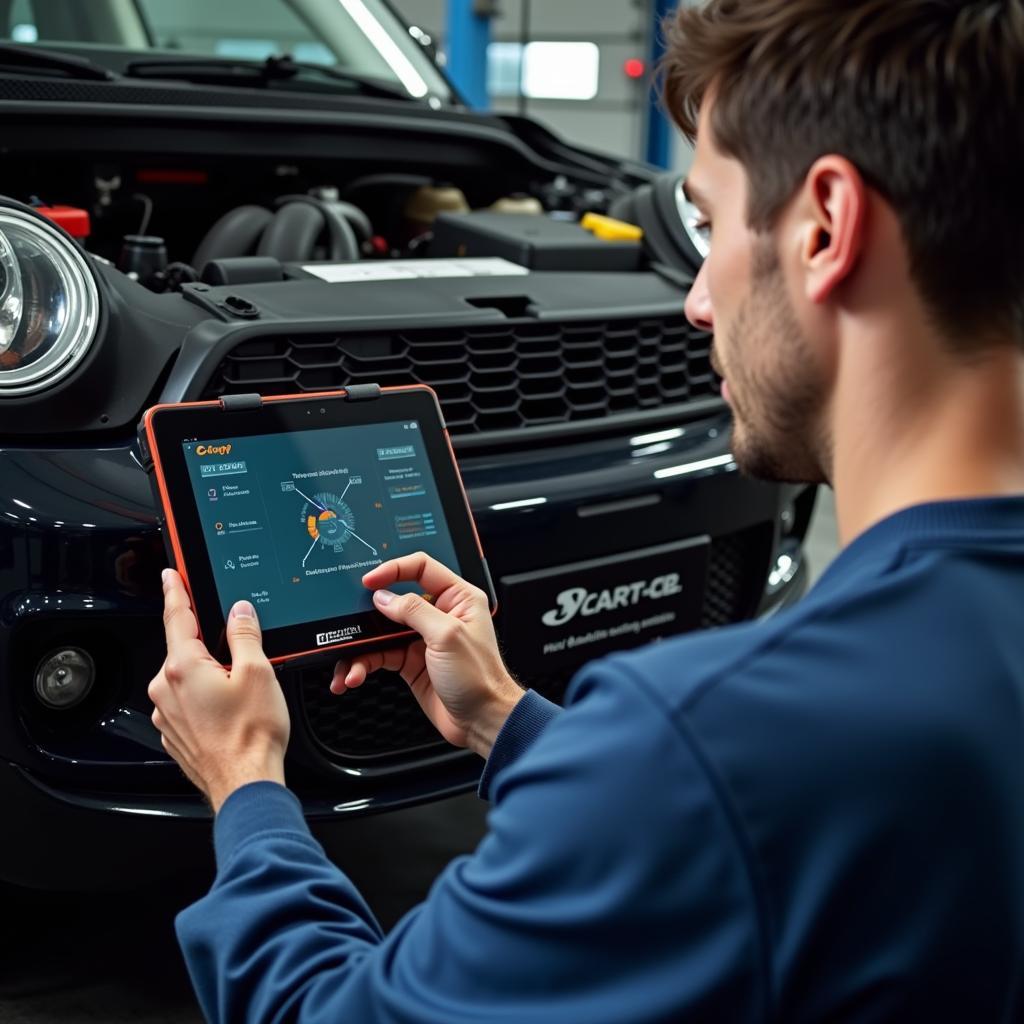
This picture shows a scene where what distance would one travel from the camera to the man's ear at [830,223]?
0.82m

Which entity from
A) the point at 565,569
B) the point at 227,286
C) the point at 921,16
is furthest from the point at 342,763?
the point at 921,16

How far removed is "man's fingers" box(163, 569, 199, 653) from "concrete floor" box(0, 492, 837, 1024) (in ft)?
2.23

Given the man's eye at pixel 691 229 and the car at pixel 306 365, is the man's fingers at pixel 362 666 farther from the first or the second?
the man's eye at pixel 691 229

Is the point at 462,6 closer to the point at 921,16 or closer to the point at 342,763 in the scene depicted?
the point at 342,763

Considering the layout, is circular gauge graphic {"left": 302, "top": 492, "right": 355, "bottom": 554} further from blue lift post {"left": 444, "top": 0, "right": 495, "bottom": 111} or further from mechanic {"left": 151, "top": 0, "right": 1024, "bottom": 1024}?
blue lift post {"left": 444, "top": 0, "right": 495, "bottom": 111}

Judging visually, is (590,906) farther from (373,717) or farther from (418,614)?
(373,717)

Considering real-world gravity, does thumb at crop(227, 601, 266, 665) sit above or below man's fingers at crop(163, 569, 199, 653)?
below

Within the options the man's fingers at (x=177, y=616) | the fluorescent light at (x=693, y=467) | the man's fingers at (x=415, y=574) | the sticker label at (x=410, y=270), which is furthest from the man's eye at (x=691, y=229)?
the man's fingers at (x=177, y=616)

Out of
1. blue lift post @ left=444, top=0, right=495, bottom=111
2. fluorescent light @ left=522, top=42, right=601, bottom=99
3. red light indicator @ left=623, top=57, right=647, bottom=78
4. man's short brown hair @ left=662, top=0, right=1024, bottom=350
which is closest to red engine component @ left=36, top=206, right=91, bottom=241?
man's short brown hair @ left=662, top=0, right=1024, bottom=350

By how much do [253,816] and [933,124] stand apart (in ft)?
2.24

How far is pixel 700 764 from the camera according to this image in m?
0.71

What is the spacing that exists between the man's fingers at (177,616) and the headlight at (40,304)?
365 millimetres

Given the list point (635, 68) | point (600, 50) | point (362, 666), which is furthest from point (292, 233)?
point (600, 50)

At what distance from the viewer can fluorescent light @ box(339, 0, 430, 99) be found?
303 centimetres
